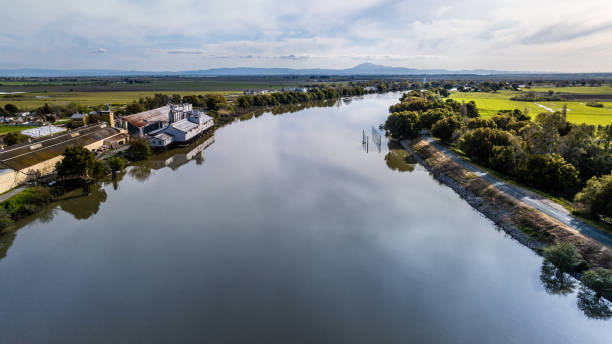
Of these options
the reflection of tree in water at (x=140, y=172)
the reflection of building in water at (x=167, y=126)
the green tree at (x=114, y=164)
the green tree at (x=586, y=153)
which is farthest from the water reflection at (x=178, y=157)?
the green tree at (x=586, y=153)

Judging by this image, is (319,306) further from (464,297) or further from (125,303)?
(125,303)

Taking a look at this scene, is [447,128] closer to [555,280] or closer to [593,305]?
[555,280]

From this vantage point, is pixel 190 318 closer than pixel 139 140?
Yes

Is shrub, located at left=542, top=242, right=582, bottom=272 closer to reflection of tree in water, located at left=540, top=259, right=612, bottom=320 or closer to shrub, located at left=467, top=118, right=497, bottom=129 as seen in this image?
reflection of tree in water, located at left=540, top=259, right=612, bottom=320

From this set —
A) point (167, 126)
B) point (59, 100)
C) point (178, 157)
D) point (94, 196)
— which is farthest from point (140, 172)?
point (59, 100)

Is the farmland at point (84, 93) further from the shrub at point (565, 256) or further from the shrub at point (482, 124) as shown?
the shrub at point (565, 256)

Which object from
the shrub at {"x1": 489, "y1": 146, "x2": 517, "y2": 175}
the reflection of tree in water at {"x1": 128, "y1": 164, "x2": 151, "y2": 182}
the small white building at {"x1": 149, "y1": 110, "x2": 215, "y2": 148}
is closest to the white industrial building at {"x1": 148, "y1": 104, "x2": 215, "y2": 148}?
the small white building at {"x1": 149, "y1": 110, "x2": 215, "y2": 148}

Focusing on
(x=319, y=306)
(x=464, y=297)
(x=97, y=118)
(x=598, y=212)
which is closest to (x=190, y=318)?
(x=319, y=306)
